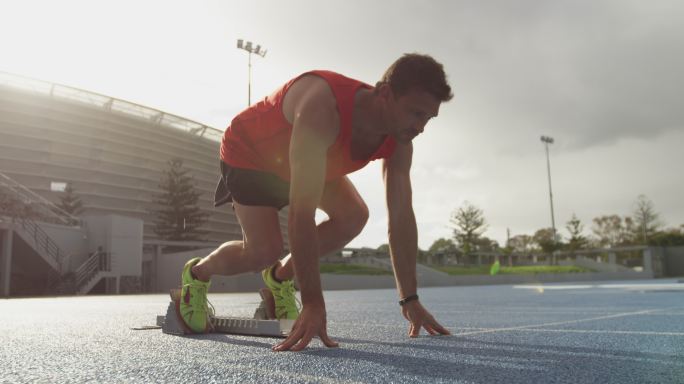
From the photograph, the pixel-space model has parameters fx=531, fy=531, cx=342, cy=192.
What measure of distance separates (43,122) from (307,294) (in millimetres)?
65477

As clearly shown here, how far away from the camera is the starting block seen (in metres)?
2.90

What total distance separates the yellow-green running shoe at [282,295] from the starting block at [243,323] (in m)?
0.04

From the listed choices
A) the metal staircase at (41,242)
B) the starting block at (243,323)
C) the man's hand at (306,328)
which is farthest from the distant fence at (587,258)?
the man's hand at (306,328)

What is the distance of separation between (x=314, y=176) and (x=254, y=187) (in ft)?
2.85

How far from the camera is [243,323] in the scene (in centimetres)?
303

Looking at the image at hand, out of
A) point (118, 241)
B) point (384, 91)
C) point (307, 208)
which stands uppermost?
point (118, 241)

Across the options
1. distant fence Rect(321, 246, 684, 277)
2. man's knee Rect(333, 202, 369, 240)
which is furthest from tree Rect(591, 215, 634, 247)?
man's knee Rect(333, 202, 369, 240)

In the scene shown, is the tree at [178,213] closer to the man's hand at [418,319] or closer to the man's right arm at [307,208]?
the man's hand at [418,319]

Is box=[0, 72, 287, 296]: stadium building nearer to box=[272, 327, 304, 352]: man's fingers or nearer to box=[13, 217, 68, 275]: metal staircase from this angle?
box=[13, 217, 68, 275]: metal staircase

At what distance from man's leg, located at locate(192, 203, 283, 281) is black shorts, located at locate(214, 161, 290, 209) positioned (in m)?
0.06

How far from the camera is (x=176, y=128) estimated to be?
73.2 metres

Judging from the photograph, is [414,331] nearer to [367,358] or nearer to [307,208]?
[367,358]

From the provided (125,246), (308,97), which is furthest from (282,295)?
(125,246)

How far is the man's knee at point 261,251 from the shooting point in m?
3.02
